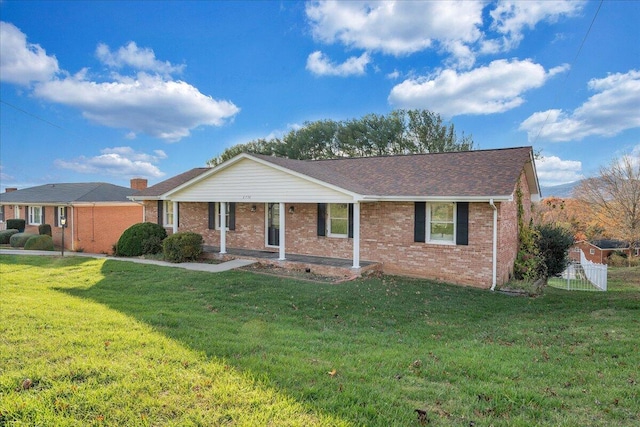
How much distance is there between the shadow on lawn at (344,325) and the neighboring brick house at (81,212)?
12145 millimetres

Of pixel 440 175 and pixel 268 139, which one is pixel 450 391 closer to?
pixel 440 175

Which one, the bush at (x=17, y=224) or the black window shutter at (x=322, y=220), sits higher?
the black window shutter at (x=322, y=220)

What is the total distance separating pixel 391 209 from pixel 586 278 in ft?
32.9

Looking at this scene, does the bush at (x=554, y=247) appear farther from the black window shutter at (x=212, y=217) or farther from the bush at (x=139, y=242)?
the bush at (x=139, y=242)

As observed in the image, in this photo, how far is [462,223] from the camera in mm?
11492

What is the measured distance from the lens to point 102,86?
16922mm

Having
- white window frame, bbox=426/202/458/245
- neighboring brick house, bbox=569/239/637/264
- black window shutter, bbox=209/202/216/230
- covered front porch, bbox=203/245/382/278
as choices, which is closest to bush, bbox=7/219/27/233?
black window shutter, bbox=209/202/216/230

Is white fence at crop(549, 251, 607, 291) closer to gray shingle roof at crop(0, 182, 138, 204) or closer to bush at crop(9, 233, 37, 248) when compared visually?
gray shingle roof at crop(0, 182, 138, 204)

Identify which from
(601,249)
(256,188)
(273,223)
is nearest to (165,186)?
(273,223)

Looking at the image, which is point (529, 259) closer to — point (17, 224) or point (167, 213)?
point (167, 213)

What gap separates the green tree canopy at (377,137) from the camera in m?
33.6

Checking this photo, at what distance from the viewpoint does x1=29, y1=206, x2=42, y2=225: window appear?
23788 millimetres

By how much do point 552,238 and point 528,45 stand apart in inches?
336

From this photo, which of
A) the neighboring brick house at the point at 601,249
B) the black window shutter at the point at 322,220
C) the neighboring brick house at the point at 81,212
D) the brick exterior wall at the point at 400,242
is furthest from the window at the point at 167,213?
the neighboring brick house at the point at 601,249
